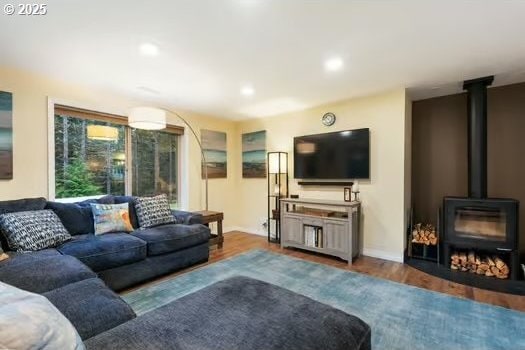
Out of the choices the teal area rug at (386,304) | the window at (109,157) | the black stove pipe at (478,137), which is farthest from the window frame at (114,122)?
the black stove pipe at (478,137)

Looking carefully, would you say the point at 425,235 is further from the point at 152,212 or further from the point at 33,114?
the point at 33,114

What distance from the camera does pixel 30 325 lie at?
2.10ft

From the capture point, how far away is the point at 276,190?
14.9ft

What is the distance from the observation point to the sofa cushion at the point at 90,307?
1225 mm

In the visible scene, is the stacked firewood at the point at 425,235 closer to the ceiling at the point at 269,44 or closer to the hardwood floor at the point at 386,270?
the hardwood floor at the point at 386,270

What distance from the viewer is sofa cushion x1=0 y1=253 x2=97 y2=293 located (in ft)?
5.29

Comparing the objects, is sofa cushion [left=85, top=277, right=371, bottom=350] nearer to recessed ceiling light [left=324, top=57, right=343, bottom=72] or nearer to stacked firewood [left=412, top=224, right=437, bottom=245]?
recessed ceiling light [left=324, top=57, right=343, bottom=72]

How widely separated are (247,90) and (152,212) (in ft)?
6.57

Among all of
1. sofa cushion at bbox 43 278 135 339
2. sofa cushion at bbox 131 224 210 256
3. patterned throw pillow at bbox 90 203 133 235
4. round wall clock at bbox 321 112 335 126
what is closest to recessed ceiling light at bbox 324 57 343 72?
round wall clock at bbox 321 112 335 126

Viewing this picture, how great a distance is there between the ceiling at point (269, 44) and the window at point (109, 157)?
55cm

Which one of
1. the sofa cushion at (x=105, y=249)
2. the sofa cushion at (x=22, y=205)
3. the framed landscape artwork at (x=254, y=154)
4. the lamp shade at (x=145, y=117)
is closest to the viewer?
the sofa cushion at (x=105, y=249)

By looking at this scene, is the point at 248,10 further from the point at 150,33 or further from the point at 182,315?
the point at 182,315

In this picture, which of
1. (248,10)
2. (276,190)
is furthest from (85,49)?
(276,190)

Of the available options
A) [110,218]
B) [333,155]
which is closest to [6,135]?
[110,218]
